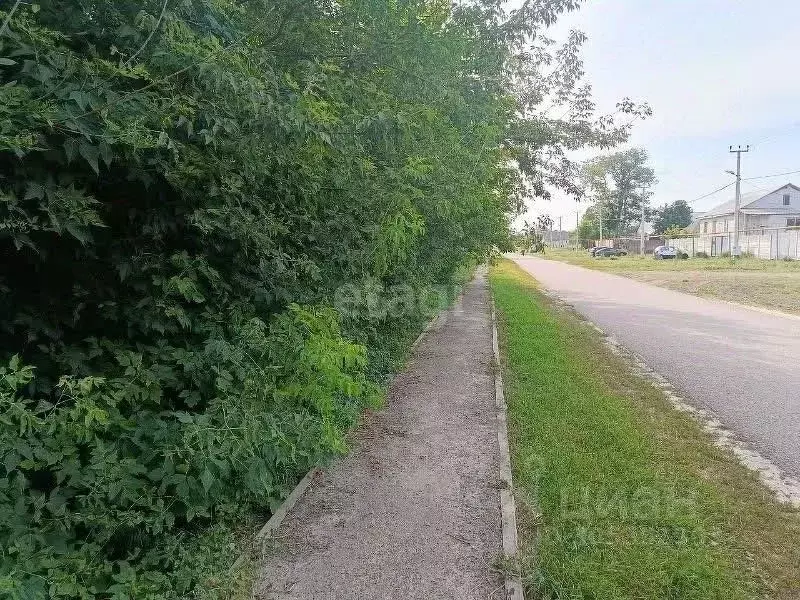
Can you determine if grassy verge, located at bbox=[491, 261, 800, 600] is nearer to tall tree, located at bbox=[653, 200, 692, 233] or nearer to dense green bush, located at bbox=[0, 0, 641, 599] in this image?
dense green bush, located at bbox=[0, 0, 641, 599]

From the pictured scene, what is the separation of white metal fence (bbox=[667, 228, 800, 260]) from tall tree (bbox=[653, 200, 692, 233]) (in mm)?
25072

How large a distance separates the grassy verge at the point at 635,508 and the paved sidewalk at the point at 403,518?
0.99ft

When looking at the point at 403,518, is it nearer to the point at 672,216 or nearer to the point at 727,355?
the point at 727,355

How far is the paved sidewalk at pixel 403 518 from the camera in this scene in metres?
2.73

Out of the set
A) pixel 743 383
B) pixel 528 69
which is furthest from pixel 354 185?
pixel 528 69

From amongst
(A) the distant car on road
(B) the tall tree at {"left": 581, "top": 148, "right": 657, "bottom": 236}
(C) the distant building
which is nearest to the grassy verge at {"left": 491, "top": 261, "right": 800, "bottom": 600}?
(A) the distant car on road

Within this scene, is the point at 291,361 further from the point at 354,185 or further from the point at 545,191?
the point at 545,191

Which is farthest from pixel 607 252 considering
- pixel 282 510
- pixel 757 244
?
pixel 282 510

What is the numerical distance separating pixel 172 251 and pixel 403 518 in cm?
220

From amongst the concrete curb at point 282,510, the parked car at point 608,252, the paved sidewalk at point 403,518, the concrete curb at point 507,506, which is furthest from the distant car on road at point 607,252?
the concrete curb at point 282,510

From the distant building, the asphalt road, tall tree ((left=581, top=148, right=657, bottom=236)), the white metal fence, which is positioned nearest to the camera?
the asphalt road

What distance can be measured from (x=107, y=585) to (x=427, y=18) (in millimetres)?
4658

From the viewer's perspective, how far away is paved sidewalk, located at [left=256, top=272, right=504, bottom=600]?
107 inches

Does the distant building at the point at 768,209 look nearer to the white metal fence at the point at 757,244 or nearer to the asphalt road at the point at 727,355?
the white metal fence at the point at 757,244
